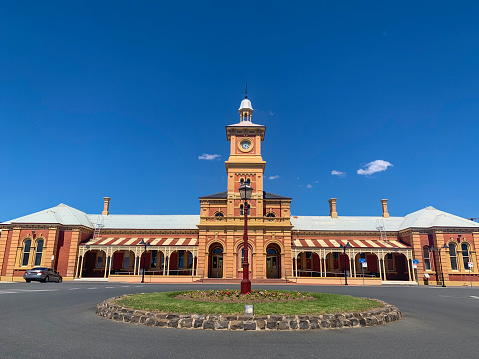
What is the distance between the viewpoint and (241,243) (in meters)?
33.2

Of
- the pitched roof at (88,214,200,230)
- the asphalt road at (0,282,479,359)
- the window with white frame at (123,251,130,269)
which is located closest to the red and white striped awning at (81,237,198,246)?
the window with white frame at (123,251,130,269)

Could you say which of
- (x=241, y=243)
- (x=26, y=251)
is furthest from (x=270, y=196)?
(x=26, y=251)

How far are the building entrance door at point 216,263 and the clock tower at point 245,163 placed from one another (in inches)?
188

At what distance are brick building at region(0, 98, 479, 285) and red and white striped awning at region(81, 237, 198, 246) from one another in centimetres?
12

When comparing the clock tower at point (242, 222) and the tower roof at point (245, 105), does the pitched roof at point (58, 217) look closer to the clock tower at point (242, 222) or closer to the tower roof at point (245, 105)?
the clock tower at point (242, 222)

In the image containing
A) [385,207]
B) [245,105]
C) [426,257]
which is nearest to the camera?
[426,257]

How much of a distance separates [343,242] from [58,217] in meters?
33.7

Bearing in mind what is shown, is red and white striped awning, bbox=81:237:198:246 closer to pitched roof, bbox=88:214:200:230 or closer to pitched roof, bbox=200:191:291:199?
pitched roof, bbox=88:214:200:230

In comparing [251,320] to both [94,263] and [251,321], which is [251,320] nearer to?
[251,321]

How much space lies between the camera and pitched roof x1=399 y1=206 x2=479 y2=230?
3332 centimetres

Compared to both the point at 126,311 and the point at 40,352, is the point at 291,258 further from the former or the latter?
the point at 40,352

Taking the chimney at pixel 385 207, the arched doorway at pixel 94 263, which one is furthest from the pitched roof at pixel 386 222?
the arched doorway at pixel 94 263

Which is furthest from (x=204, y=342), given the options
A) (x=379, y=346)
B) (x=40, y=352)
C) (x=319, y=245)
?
(x=319, y=245)

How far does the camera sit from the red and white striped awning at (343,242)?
34281 mm
